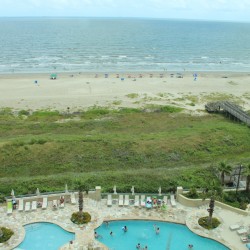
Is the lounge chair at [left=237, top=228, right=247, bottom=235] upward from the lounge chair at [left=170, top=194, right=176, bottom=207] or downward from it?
downward

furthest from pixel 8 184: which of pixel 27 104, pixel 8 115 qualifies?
pixel 27 104

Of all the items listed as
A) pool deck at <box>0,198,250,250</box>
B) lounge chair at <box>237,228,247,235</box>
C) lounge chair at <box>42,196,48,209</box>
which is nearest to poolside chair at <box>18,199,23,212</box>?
pool deck at <box>0,198,250,250</box>

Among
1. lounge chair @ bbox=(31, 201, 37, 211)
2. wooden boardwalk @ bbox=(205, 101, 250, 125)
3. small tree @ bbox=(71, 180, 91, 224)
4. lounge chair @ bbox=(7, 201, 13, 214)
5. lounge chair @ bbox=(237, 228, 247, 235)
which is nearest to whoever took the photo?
lounge chair @ bbox=(237, 228, 247, 235)

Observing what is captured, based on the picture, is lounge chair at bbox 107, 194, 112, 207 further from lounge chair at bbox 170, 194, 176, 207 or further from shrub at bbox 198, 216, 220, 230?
shrub at bbox 198, 216, 220, 230

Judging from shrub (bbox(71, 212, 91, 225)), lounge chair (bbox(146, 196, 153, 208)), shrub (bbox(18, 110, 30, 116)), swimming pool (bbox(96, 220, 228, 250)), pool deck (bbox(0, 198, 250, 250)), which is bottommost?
shrub (bbox(18, 110, 30, 116))

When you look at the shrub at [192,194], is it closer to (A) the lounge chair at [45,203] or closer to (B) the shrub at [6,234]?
(A) the lounge chair at [45,203]

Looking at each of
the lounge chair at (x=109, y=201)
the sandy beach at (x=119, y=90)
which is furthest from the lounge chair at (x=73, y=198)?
the sandy beach at (x=119, y=90)

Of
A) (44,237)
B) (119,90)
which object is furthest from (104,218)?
(119,90)
